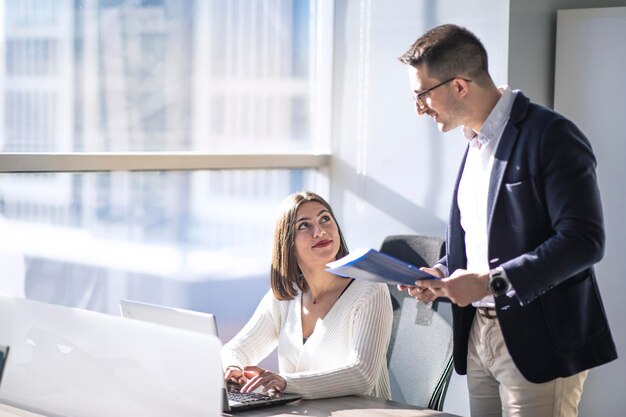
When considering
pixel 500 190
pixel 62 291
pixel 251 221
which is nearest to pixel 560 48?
pixel 251 221

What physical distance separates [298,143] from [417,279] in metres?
2.22

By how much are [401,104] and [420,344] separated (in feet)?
4.44

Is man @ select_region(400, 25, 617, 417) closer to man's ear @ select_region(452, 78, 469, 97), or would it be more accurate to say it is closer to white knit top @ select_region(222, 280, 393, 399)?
man's ear @ select_region(452, 78, 469, 97)

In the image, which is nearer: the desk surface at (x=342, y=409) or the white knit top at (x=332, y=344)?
the desk surface at (x=342, y=409)

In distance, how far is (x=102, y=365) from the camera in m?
2.13

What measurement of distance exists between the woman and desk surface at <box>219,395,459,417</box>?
0.07m

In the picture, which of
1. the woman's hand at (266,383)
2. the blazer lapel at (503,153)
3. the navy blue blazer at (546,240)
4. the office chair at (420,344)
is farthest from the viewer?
the office chair at (420,344)

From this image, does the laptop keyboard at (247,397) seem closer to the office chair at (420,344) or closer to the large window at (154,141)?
the office chair at (420,344)

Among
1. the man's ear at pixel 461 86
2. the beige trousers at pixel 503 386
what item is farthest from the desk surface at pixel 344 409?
the man's ear at pixel 461 86

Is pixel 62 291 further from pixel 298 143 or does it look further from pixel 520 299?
pixel 520 299

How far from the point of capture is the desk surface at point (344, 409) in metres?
2.49

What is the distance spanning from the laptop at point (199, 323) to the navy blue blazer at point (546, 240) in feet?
2.18

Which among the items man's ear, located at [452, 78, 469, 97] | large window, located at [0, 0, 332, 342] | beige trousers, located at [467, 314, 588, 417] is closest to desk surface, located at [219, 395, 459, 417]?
beige trousers, located at [467, 314, 588, 417]

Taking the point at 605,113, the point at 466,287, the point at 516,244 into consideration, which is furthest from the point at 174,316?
the point at 605,113
